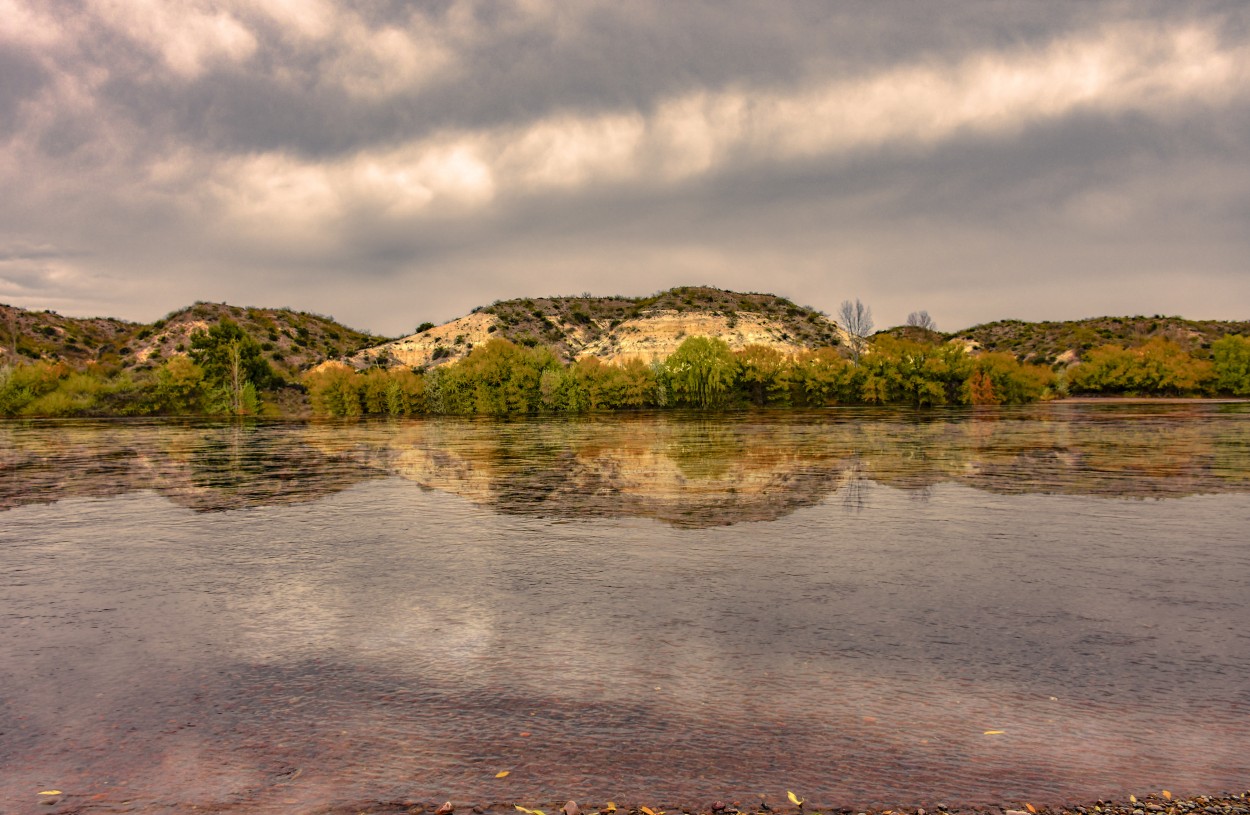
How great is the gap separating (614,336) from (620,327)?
492 cm

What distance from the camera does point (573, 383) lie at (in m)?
86.4

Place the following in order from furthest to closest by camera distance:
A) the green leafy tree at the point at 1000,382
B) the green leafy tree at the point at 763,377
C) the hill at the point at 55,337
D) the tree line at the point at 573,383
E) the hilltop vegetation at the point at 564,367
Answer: the hill at the point at 55,337
the green leafy tree at the point at 1000,382
the green leafy tree at the point at 763,377
the hilltop vegetation at the point at 564,367
the tree line at the point at 573,383

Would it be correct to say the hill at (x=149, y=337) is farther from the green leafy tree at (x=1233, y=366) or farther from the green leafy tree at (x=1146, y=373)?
the green leafy tree at (x=1233, y=366)

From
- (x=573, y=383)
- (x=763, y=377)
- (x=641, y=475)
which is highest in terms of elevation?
(x=763, y=377)

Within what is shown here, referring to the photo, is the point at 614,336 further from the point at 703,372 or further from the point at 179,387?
the point at 179,387

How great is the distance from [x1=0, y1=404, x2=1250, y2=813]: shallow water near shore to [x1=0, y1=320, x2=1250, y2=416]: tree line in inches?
2750

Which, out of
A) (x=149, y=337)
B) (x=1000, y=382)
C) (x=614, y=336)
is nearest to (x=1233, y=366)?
(x=1000, y=382)

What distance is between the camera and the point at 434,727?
546 cm

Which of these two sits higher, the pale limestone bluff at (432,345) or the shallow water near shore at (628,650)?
the pale limestone bluff at (432,345)

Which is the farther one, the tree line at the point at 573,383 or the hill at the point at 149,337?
the hill at the point at 149,337

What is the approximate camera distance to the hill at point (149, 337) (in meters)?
131

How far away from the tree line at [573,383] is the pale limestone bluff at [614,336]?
38.2 meters

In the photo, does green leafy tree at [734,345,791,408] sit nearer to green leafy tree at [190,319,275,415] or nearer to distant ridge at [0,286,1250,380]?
distant ridge at [0,286,1250,380]

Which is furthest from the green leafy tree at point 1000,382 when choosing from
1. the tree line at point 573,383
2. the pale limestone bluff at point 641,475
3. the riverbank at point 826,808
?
the riverbank at point 826,808
